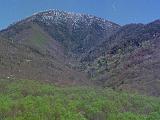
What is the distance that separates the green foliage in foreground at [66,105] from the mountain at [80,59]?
12941 millimetres

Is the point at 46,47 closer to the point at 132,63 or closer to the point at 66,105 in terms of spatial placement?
the point at 132,63

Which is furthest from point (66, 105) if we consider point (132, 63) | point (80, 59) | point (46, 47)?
point (46, 47)

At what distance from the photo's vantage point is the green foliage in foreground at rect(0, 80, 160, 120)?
145ft

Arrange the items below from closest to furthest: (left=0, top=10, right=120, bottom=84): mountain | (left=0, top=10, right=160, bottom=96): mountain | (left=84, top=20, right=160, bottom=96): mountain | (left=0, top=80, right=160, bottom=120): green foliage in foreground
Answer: (left=0, top=80, right=160, bottom=120): green foliage in foreground < (left=0, top=10, right=160, bottom=96): mountain < (left=0, top=10, right=120, bottom=84): mountain < (left=84, top=20, right=160, bottom=96): mountain

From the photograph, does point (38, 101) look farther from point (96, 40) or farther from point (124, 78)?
point (96, 40)

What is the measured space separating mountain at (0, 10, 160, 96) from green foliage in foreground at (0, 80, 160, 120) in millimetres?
12941

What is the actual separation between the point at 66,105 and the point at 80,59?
89.3 m

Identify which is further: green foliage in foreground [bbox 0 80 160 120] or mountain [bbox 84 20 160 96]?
mountain [bbox 84 20 160 96]

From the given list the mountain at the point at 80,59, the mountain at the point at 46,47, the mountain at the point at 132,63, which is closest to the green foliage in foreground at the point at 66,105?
the mountain at the point at 80,59

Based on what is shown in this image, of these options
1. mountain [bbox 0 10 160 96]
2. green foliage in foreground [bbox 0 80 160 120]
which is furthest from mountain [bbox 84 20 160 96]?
green foliage in foreground [bbox 0 80 160 120]

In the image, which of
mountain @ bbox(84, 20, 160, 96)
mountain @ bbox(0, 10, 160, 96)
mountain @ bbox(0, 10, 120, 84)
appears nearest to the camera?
mountain @ bbox(0, 10, 160, 96)

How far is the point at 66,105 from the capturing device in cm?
5006

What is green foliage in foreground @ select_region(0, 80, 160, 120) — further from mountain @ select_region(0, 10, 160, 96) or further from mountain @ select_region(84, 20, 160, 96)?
mountain @ select_region(84, 20, 160, 96)

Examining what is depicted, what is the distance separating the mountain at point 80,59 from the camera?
8206 cm
